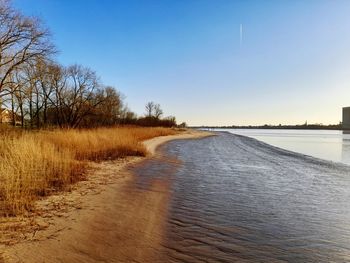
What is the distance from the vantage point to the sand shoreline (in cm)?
414

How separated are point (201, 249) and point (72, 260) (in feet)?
5.71

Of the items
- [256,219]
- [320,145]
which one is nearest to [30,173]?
[256,219]

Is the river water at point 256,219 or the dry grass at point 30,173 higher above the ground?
the dry grass at point 30,173

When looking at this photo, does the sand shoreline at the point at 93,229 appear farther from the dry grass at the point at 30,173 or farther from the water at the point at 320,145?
the water at the point at 320,145

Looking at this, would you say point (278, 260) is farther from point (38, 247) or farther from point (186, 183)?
point (186, 183)

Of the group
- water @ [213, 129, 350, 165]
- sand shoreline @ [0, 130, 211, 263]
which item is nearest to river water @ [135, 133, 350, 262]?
sand shoreline @ [0, 130, 211, 263]

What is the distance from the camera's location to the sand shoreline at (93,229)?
4.14 m

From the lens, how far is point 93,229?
17.0 feet

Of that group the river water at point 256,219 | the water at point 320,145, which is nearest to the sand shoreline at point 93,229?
the river water at point 256,219

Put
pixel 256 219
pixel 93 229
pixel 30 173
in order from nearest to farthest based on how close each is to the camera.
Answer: pixel 93 229 → pixel 256 219 → pixel 30 173

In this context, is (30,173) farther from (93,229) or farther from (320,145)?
(320,145)

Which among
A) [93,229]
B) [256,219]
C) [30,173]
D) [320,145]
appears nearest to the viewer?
[93,229]

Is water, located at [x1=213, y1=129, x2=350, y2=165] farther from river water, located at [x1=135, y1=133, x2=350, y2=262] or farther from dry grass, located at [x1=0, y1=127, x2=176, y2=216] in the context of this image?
dry grass, located at [x1=0, y1=127, x2=176, y2=216]

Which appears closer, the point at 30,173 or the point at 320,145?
the point at 30,173
